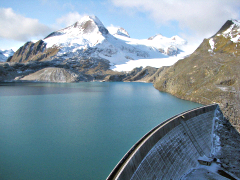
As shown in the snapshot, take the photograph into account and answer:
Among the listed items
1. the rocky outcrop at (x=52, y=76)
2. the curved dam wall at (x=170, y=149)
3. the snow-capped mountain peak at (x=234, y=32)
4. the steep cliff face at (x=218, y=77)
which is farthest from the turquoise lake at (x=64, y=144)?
the rocky outcrop at (x=52, y=76)

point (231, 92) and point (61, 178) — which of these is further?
point (231, 92)

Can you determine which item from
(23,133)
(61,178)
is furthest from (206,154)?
(23,133)

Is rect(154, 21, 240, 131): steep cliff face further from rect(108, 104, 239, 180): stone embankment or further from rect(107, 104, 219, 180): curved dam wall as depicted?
rect(107, 104, 219, 180): curved dam wall

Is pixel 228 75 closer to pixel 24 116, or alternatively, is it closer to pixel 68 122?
pixel 68 122

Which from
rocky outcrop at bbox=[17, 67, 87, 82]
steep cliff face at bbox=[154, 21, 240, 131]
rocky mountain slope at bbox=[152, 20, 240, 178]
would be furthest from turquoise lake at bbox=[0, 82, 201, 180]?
rocky outcrop at bbox=[17, 67, 87, 82]

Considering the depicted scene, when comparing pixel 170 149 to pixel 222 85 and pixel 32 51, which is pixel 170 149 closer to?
pixel 222 85

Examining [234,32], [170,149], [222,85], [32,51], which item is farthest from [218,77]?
[32,51]

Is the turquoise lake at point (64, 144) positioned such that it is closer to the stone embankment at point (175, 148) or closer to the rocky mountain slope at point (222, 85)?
the stone embankment at point (175, 148)
